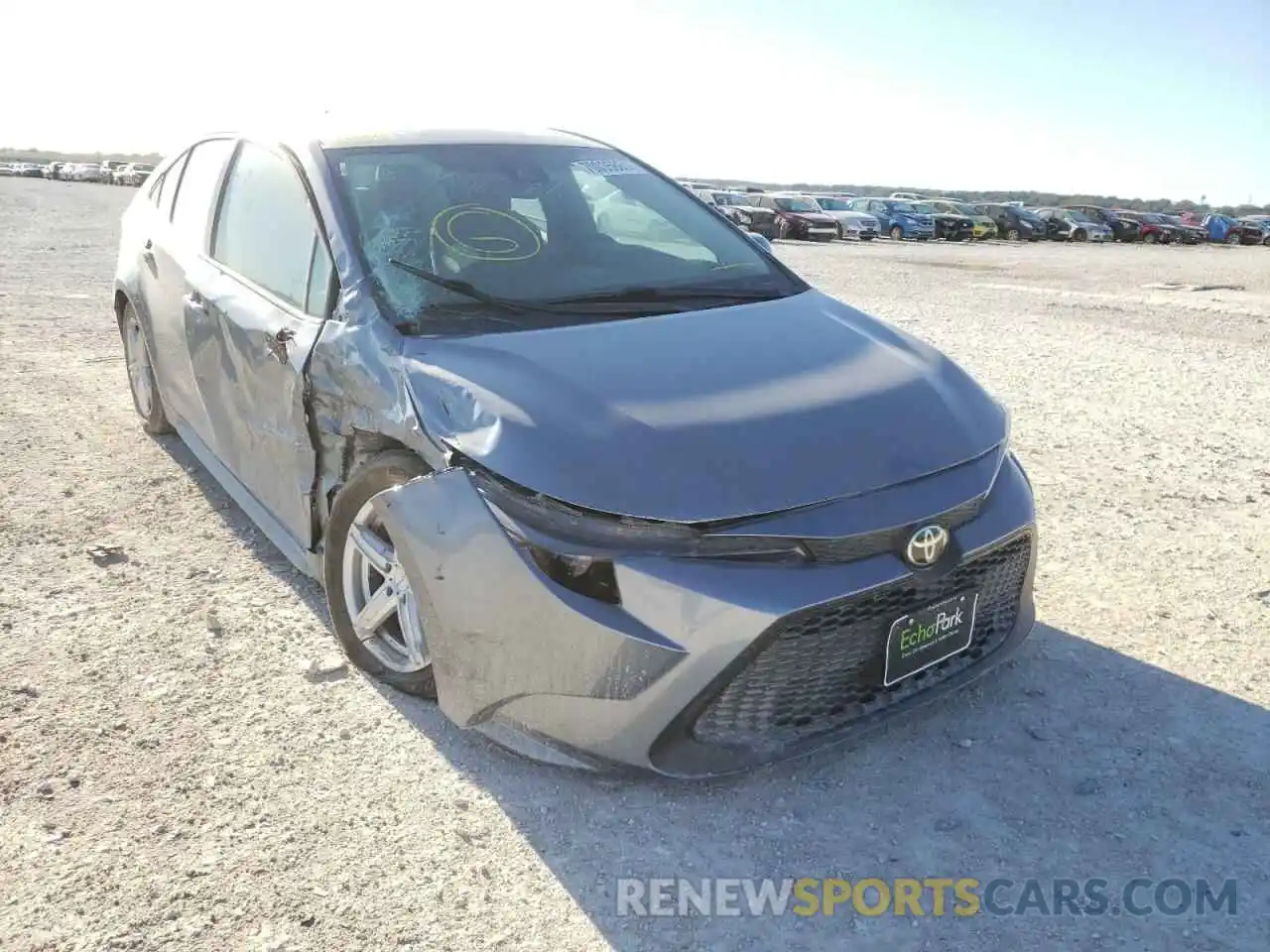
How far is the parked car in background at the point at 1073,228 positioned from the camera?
123 ft

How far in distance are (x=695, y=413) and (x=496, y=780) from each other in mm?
1070

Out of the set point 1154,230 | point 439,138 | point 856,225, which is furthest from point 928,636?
point 1154,230

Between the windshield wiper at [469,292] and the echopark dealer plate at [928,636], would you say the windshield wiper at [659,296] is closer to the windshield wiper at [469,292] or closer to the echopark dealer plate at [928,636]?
the windshield wiper at [469,292]

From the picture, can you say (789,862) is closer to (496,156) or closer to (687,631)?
(687,631)

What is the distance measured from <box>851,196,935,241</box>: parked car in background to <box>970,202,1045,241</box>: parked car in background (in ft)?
12.0

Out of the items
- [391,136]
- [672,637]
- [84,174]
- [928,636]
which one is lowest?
[84,174]

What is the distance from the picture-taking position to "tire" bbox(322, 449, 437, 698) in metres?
2.79

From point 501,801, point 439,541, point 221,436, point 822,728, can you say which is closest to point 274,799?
point 501,801

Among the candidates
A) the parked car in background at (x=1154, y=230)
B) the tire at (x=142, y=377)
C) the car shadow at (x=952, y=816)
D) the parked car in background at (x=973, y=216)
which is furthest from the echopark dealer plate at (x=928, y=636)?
the parked car in background at (x=1154, y=230)

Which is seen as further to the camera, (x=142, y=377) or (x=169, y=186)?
(x=142, y=377)

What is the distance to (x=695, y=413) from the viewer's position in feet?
8.43

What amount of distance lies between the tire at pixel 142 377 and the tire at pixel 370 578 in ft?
7.51

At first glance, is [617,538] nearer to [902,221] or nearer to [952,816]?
[952,816]

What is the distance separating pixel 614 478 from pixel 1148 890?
1.50 m
